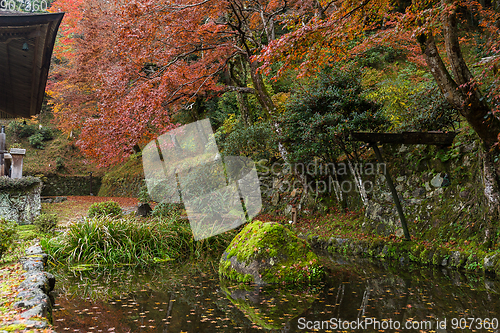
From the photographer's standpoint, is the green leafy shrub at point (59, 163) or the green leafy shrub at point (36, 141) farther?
the green leafy shrub at point (36, 141)

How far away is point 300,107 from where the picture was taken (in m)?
8.40

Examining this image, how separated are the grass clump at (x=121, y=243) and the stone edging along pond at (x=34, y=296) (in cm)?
145

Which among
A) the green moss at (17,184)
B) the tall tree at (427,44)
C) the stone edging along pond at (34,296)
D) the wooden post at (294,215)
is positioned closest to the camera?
the stone edging along pond at (34,296)

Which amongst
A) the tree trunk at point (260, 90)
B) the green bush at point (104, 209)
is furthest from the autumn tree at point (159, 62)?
the green bush at point (104, 209)

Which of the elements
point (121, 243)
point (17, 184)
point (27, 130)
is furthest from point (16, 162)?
point (27, 130)

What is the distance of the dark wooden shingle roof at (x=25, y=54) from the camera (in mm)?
4535

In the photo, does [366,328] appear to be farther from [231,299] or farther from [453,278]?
[453,278]

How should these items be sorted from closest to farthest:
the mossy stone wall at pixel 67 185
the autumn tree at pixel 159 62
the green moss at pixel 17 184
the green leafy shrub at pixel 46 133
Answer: the autumn tree at pixel 159 62
the green moss at pixel 17 184
the mossy stone wall at pixel 67 185
the green leafy shrub at pixel 46 133

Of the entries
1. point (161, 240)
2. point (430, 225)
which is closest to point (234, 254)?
point (161, 240)

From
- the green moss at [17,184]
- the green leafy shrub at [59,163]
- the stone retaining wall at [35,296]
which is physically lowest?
the stone retaining wall at [35,296]

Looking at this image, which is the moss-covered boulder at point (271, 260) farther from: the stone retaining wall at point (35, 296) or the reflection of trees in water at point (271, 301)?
the stone retaining wall at point (35, 296)

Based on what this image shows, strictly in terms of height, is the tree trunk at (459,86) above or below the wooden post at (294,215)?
above

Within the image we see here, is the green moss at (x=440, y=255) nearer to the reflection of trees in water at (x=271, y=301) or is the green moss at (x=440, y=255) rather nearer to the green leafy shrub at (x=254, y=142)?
the reflection of trees in water at (x=271, y=301)

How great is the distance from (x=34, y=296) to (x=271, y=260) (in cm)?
330
